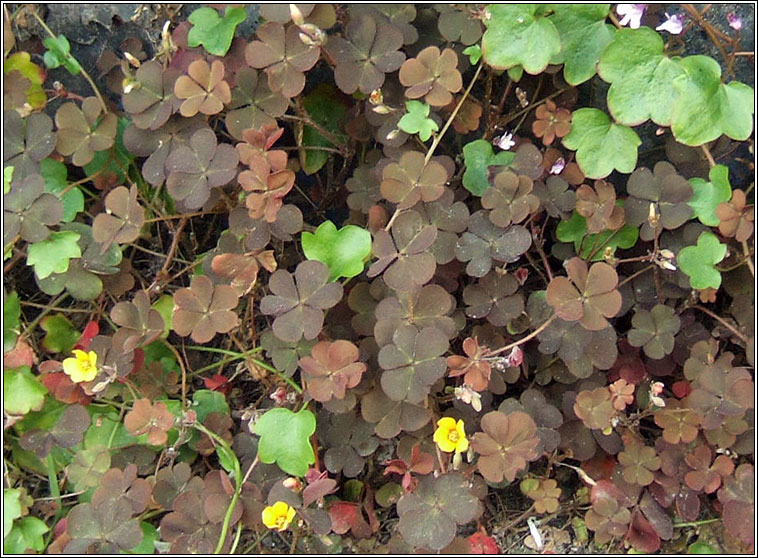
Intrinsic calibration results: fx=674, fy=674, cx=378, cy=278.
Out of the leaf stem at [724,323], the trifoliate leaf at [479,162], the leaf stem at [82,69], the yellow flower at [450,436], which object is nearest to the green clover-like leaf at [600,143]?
the trifoliate leaf at [479,162]

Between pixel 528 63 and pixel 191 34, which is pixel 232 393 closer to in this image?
pixel 191 34

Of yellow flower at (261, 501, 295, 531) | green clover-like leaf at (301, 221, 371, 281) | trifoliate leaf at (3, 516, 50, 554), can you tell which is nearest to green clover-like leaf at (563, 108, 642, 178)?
green clover-like leaf at (301, 221, 371, 281)

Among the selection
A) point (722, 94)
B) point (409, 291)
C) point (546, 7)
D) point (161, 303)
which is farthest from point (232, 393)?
point (722, 94)

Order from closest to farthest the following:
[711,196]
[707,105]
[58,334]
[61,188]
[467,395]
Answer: [467,395] → [707,105] → [711,196] → [61,188] → [58,334]

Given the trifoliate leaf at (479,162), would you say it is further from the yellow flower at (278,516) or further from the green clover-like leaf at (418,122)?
the yellow flower at (278,516)

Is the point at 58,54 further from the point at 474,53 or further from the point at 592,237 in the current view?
the point at 592,237

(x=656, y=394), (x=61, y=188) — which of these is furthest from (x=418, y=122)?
(x=61, y=188)
